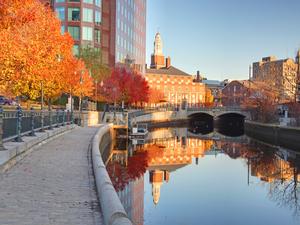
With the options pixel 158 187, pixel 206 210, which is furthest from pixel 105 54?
pixel 206 210

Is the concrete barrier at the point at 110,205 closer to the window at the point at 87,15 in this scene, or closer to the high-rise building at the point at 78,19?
the high-rise building at the point at 78,19

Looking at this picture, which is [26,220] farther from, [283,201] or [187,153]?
[187,153]

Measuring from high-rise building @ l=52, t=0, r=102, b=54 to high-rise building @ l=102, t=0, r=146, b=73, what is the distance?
4194mm

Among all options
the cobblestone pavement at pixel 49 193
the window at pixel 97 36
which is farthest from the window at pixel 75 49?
the cobblestone pavement at pixel 49 193

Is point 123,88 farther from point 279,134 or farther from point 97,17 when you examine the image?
point 279,134

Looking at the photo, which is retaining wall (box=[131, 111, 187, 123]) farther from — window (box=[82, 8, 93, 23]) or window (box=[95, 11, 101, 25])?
window (box=[82, 8, 93, 23])

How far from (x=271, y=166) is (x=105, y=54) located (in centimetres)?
4749

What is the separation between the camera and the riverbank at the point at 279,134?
4517 centimetres

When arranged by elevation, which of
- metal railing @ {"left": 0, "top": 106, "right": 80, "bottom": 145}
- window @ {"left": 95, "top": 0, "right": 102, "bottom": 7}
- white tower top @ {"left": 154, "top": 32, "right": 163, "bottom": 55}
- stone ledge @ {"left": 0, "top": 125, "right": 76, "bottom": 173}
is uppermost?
white tower top @ {"left": 154, "top": 32, "right": 163, "bottom": 55}

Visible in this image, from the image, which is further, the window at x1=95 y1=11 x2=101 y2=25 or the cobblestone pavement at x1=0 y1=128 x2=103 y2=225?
the window at x1=95 y1=11 x2=101 y2=25

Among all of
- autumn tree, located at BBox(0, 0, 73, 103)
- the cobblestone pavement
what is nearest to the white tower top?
autumn tree, located at BBox(0, 0, 73, 103)

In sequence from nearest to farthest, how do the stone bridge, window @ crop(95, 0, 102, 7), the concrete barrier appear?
the concrete barrier < window @ crop(95, 0, 102, 7) < the stone bridge

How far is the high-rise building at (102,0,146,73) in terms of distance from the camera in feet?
239

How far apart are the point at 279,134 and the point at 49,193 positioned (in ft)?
152
